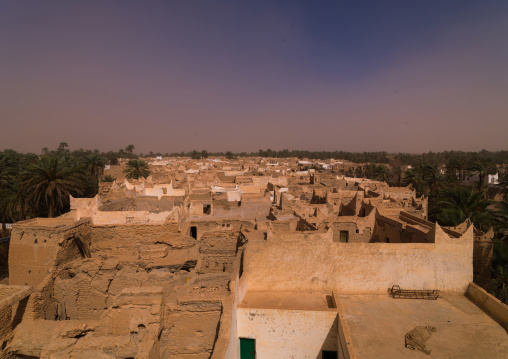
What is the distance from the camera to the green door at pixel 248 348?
9.74 metres

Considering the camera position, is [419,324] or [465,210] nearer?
[419,324]

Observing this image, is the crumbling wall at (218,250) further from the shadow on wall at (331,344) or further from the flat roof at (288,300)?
the shadow on wall at (331,344)

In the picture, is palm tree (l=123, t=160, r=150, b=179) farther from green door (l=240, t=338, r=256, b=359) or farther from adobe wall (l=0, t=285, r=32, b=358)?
green door (l=240, t=338, r=256, b=359)

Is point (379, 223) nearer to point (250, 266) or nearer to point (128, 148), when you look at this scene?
point (250, 266)

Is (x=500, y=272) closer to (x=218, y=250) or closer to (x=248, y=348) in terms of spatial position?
(x=248, y=348)

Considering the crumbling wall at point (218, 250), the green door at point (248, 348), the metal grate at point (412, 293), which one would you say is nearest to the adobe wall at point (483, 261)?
the metal grate at point (412, 293)

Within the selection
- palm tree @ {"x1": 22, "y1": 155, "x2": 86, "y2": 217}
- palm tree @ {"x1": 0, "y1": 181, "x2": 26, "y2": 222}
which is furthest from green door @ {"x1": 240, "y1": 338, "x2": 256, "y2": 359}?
palm tree @ {"x1": 0, "y1": 181, "x2": 26, "y2": 222}

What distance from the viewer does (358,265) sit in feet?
36.2

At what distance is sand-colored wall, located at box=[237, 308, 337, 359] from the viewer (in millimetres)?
9320

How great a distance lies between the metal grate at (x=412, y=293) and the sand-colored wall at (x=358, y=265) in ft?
0.57

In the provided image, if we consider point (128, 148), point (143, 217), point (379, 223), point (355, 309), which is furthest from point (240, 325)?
point (128, 148)

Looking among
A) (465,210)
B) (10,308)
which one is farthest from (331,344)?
(465,210)

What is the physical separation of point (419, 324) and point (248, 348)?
5.36 metres

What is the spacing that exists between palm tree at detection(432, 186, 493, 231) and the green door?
41.3ft
